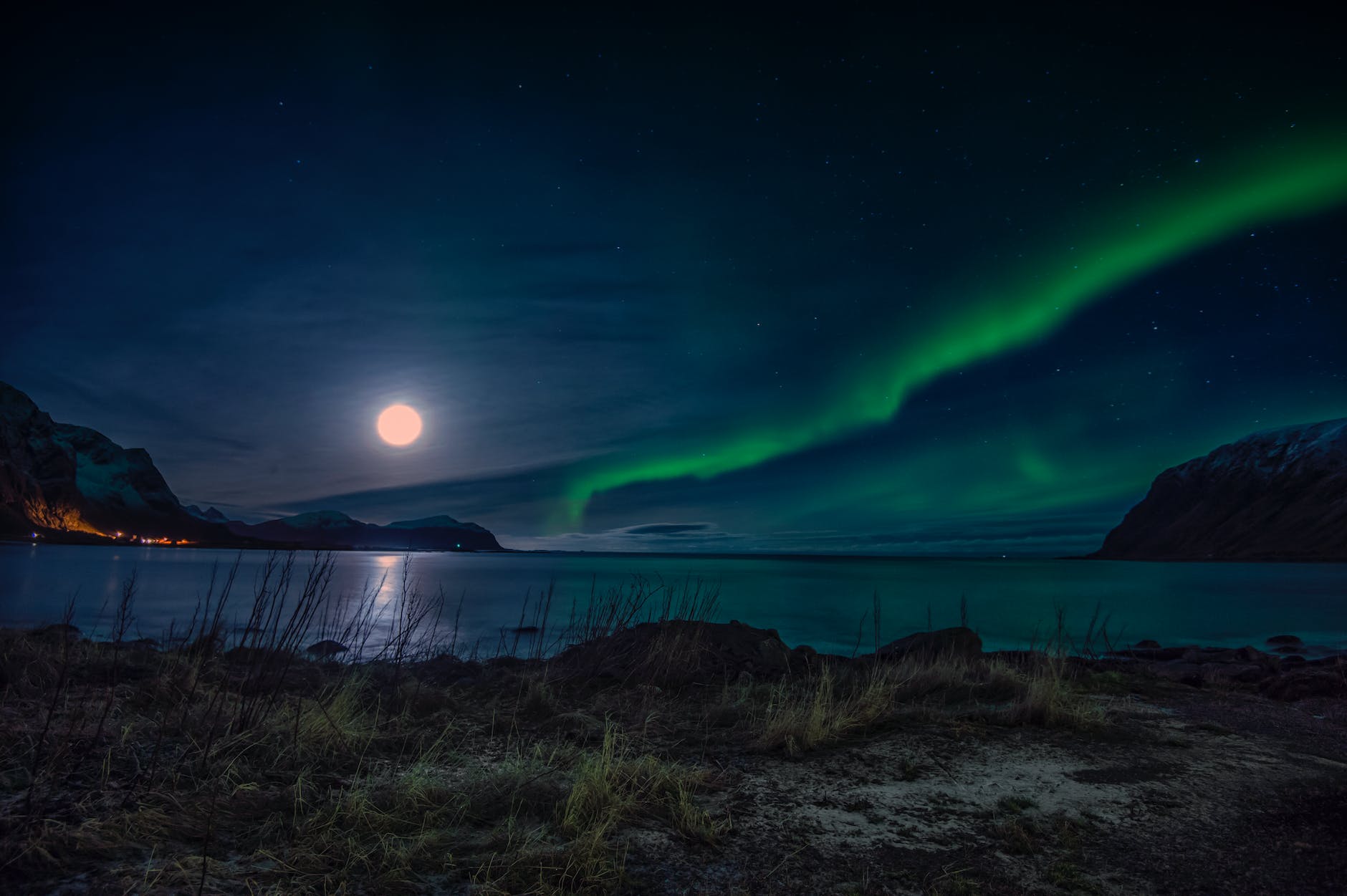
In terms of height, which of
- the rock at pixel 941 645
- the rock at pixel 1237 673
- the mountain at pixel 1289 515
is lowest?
the rock at pixel 941 645

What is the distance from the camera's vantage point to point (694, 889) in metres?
3.96

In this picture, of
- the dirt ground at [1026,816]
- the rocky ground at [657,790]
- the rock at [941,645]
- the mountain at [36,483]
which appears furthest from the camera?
the mountain at [36,483]

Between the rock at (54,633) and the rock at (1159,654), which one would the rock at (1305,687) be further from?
the rock at (54,633)

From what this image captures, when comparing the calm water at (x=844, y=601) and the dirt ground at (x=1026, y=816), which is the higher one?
the dirt ground at (x=1026, y=816)

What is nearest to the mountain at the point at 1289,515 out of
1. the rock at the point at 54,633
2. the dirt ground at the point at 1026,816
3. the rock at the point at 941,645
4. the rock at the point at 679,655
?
the rock at the point at 941,645

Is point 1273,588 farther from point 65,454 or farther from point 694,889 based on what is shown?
point 65,454

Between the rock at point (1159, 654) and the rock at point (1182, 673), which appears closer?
the rock at point (1182, 673)

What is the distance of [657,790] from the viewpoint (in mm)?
5469

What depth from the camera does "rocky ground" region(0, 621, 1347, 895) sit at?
404 centimetres

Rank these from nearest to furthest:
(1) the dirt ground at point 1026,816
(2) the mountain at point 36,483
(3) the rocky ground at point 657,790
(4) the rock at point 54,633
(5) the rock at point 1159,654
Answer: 1. (3) the rocky ground at point 657,790
2. (1) the dirt ground at point 1026,816
3. (4) the rock at point 54,633
4. (5) the rock at point 1159,654
5. (2) the mountain at point 36,483

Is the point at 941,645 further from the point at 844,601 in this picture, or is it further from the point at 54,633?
the point at 844,601

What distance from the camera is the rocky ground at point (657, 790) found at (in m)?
4.04

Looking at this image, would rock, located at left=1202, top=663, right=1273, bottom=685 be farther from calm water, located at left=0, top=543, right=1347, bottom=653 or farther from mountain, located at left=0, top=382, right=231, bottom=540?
mountain, located at left=0, top=382, right=231, bottom=540

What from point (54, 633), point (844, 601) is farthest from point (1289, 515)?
point (54, 633)
